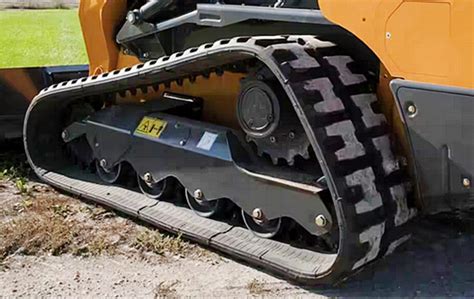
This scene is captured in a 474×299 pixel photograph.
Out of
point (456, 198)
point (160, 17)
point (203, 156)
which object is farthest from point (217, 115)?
point (456, 198)

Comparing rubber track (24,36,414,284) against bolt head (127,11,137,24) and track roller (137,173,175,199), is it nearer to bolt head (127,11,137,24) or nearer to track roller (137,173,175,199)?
track roller (137,173,175,199)

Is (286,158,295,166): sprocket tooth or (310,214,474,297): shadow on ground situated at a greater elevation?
(286,158,295,166): sprocket tooth

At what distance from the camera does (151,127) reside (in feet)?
13.1

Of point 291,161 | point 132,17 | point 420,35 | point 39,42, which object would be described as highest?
point 420,35

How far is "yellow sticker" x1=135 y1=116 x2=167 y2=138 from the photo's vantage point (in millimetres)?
3930

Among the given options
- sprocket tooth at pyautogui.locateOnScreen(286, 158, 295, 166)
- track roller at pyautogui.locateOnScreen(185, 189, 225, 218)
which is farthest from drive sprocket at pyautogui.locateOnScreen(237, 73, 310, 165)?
track roller at pyautogui.locateOnScreen(185, 189, 225, 218)

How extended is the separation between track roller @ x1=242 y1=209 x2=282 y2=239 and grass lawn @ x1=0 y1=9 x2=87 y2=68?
6456 millimetres

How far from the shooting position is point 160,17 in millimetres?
4039

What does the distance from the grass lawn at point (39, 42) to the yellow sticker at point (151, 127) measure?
18.6ft

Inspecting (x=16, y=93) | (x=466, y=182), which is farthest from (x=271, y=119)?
(x=16, y=93)

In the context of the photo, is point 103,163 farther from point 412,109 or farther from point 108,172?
point 412,109

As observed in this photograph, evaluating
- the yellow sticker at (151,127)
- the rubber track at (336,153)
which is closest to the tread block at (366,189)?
the rubber track at (336,153)

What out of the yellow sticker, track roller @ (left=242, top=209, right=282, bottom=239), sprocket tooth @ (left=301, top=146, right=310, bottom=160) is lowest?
track roller @ (left=242, top=209, right=282, bottom=239)

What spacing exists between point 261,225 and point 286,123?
22.2 inches
